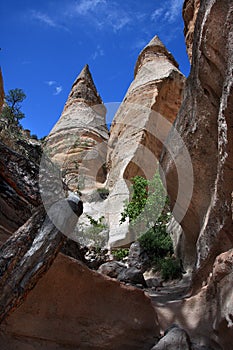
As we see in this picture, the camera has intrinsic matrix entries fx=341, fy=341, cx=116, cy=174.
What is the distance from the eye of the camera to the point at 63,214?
117 inches

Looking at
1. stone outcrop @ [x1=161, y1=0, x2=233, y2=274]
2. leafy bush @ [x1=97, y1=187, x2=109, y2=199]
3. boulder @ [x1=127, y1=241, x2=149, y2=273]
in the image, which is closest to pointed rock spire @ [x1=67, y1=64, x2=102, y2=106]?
leafy bush @ [x1=97, y1=187, x2=109, y2=199]

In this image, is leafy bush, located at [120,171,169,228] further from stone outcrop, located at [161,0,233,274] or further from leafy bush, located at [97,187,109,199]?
stone outcrop, located at [161,0,233,274]

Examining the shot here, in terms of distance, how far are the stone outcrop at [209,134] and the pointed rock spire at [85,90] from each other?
22.0 metres

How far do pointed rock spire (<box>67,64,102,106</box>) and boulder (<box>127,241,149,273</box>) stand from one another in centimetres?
1869

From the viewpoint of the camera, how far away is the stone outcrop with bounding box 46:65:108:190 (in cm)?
2139

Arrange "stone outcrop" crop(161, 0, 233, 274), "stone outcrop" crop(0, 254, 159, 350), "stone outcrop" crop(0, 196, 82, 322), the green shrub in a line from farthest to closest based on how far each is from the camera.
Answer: the green shrub → "stone outcrop" crop(161, 0, 233, 274) → "stone outcrop" crop(0, 254, 159, 350) → "stone outcrop" crop(0, 196, 82, 322)

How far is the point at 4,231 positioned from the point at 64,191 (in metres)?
2.81

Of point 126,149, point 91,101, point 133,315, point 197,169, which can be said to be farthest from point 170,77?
point 133,315

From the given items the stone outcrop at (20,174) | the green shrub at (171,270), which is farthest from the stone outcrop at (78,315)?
the green shrub at (171,270)

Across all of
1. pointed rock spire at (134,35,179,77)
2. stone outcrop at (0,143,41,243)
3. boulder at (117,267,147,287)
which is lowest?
boulder at (117,267,147,287)

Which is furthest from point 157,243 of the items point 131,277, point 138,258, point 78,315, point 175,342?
point 175,342

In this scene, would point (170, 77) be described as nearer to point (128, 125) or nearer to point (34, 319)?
point (128, 125)

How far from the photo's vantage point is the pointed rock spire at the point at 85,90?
27.6 metres

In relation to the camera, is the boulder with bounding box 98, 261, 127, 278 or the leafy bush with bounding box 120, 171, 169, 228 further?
the leafy bush with bounding box 120, 171, 169, 228
